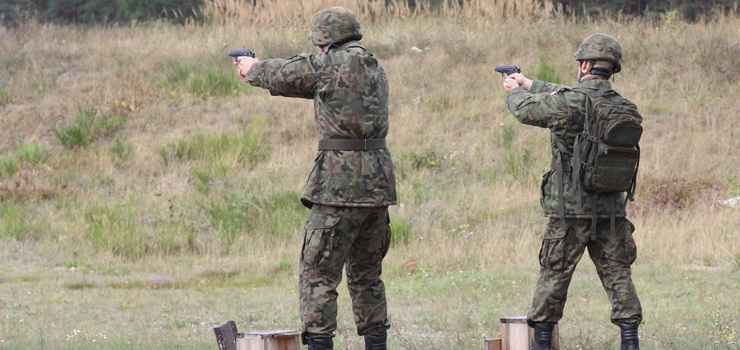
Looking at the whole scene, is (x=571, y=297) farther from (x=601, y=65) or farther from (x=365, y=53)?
(x=365, y=53)

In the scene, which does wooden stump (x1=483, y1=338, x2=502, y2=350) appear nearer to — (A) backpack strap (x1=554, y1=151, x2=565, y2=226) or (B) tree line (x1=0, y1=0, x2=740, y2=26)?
(A) backpack strap (x1=554, y1=151, x2=565, y2=226)

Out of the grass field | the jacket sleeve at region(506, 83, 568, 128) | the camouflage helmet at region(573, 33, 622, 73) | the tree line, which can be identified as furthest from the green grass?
the tree line

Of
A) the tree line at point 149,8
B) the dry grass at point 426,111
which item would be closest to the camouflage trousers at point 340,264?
the dry grass at point 426,111

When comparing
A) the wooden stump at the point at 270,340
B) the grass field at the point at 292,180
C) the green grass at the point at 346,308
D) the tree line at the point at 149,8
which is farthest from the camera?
the tree line at the point at 149,8

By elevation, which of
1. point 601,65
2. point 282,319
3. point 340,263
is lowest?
point 282,319

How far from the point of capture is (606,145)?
5773mm

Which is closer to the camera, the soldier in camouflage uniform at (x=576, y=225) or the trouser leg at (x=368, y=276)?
the trouser leg at (x=368, y=276)

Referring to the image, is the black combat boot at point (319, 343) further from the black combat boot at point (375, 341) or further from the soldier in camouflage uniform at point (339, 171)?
the black combat boot at point (375, 341)

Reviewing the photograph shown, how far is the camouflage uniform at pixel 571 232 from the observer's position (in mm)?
5887

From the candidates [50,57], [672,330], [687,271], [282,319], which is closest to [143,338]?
[282,319]

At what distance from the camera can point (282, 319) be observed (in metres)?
8.61

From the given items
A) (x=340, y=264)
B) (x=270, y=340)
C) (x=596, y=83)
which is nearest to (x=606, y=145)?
(x=596, y=83)

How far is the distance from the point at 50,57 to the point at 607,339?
15382mm

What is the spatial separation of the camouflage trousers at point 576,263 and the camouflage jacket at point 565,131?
0.27 ft
